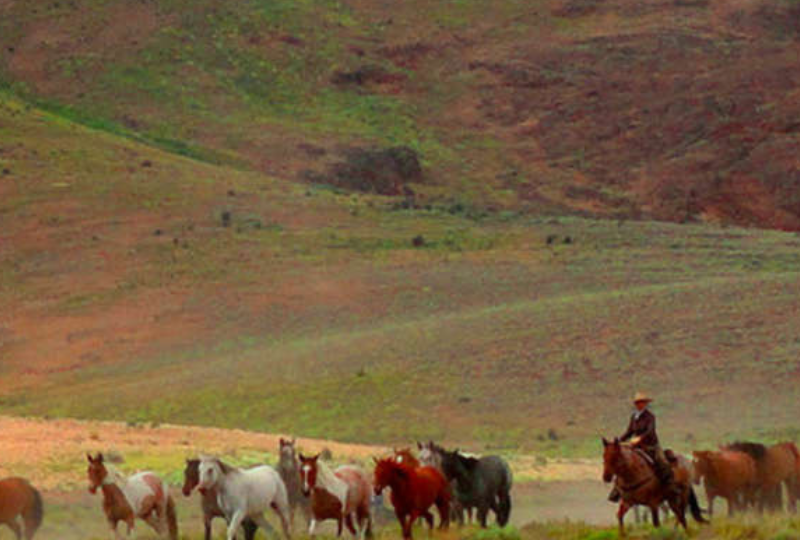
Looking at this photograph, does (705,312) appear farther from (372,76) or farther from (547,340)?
(372,76)

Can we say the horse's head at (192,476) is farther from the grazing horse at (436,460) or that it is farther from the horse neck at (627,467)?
the horse neck at (627,467)

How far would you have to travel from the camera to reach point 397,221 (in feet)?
232

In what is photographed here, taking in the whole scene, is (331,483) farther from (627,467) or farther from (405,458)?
(627,467)

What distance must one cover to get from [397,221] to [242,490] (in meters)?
50.6

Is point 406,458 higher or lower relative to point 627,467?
higher

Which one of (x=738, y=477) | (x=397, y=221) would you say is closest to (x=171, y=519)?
(x=738, y=477)

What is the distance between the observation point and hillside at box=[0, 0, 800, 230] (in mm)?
87812

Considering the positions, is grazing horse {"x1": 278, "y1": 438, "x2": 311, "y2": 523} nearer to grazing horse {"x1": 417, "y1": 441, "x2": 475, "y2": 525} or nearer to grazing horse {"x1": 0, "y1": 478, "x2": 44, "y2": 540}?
grazing horse {"x1": 417, "y1": 441, "x2": 475, "y2": 525}

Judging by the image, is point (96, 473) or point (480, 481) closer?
point (96, 473)

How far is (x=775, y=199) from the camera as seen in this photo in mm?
87250

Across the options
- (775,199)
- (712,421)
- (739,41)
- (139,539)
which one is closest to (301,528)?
(139,539)

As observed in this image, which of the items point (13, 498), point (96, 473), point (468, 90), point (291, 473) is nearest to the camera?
point (96, 473)

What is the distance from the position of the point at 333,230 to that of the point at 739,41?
39349 millimetres

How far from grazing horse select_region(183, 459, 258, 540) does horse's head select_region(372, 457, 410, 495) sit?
4.96 ft
